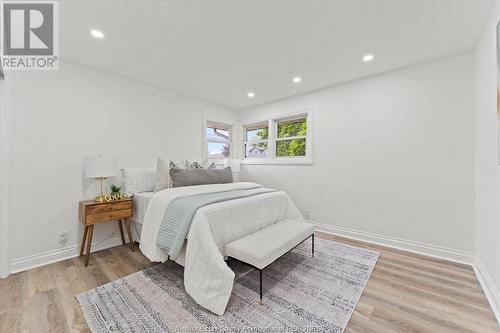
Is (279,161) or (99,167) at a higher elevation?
(279,161)

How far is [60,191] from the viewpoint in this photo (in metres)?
2.46

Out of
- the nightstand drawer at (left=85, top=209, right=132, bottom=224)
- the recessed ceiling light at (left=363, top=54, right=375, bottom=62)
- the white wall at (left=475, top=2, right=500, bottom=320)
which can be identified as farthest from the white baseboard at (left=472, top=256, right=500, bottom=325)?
the nightstand drawer at (left=85, top=209, right=132, bottom=224)

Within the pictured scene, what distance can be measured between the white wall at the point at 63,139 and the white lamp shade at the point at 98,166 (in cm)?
35

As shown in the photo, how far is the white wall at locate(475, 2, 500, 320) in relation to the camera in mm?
1655

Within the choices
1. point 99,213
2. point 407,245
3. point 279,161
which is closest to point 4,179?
point 99,213

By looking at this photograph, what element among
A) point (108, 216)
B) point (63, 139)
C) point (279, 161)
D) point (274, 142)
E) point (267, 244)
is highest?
point (274, 142)

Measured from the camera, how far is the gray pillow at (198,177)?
110 inches

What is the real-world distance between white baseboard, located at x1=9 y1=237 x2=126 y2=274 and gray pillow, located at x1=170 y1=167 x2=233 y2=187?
1.22m

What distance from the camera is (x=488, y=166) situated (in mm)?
1886

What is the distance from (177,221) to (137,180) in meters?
1.39

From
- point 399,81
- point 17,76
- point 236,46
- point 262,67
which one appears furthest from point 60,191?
point 399,81

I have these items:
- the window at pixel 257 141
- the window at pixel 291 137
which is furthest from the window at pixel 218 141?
the window at pixel 291 137

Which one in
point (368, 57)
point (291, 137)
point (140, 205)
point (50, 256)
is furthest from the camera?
point (291, 137)

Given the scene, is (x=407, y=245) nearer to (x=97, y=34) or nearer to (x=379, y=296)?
(x=379, y=296)
